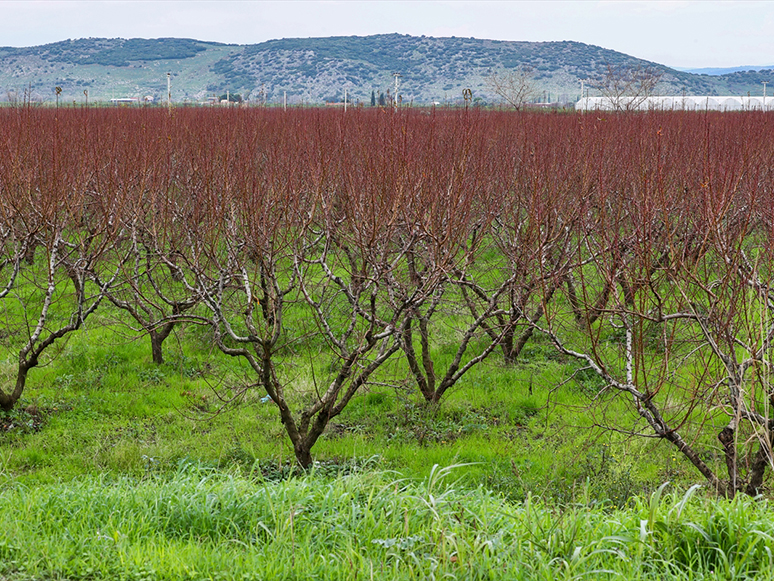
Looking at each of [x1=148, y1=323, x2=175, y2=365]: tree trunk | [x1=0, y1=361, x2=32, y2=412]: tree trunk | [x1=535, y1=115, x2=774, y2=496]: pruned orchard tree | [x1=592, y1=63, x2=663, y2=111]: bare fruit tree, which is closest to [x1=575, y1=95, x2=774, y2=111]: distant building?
[x1=592, y1=63, x2=663, y2=111]: bare fruit tree

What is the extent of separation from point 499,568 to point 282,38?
157m

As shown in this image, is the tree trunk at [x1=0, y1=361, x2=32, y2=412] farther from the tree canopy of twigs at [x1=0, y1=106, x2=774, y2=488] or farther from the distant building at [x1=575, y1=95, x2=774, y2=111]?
the distant building at [x1=575, y1=95, x2=774, y2=111]

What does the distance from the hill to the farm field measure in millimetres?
103784

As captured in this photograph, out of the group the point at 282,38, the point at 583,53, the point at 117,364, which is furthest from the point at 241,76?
the point at 117,364

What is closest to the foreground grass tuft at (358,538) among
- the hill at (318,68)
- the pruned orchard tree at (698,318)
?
the pruned orchard tree at (698,318)

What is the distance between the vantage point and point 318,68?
125500mm

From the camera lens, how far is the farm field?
334cm

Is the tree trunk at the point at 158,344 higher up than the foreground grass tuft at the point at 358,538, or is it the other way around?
the foreground grass tuft at the point at 358,538

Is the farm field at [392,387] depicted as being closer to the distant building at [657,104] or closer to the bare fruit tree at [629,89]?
the distant building at [657,104]

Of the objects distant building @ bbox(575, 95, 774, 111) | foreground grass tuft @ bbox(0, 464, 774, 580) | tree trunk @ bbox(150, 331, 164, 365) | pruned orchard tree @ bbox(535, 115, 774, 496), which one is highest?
distant building @ bbox(575, 95, 774, 111)

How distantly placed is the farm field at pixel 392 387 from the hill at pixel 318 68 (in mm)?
103784

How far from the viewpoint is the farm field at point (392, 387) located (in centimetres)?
334

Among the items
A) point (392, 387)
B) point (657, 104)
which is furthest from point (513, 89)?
point (392, 387)

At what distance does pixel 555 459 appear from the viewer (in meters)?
5.69
